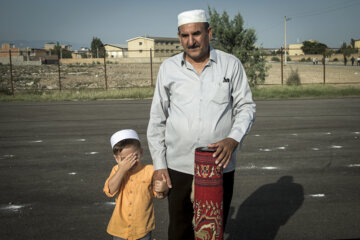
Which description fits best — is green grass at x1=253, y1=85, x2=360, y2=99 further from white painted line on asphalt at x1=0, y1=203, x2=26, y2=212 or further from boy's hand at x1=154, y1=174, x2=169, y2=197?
boy's hand at x1=154, y1=174, x2=169, y2=197

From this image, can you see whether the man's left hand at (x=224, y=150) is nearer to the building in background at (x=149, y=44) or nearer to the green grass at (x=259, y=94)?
the green grass at (x=259, y=94)

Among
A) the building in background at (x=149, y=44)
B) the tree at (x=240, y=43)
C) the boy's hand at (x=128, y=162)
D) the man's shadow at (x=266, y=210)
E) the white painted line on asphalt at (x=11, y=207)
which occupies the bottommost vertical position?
the man's shadow at (x=266, y=210)

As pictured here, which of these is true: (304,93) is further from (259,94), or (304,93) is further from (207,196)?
(207,196)

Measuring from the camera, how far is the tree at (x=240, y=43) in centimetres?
2148

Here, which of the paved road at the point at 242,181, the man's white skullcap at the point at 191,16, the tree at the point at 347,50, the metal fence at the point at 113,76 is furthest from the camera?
the metal fence at the point at 113,76

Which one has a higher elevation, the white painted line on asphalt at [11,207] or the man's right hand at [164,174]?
the man's right hand at [164,174]

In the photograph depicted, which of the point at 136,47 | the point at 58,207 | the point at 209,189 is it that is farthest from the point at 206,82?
the point at 136,47

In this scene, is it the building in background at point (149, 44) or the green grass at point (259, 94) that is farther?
the building in background at point (149, 44)

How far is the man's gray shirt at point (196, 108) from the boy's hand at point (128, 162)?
0.49 ft

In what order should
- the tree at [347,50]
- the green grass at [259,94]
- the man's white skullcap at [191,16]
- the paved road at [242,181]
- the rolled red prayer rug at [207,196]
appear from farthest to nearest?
the tree at [347,50], the green grass at [259,94], the paved road at [242,181], the man's white skullcap at [191,16], the rolled red prayer rug at [207,196]

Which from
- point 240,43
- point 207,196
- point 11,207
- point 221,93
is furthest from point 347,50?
point 207,196

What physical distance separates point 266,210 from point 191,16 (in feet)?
9.88

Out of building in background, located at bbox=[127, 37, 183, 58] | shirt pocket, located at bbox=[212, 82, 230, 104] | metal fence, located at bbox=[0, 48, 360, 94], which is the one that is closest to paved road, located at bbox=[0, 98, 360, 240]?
shirt pocket, located at bbox=[212, 82, 230, 104]

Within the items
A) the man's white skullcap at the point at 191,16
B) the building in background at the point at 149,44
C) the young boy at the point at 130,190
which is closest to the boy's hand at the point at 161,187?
the young boy at the point at 130,190
